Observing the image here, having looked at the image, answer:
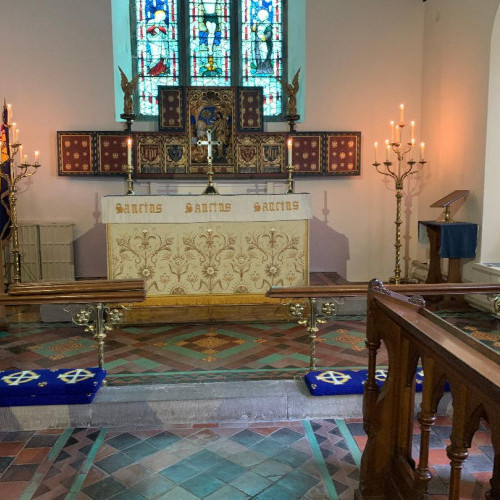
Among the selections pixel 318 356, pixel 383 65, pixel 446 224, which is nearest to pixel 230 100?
pixel 383 65

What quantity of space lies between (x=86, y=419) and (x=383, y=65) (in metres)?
6.64

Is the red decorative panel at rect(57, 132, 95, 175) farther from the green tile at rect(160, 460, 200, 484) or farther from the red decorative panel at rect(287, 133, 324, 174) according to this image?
the green tile at rect(160, 460, 200, 484)

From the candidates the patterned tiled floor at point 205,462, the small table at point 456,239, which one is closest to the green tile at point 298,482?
the patterned tiled floor at point 205,462

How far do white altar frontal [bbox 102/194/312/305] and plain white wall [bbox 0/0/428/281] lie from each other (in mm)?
2556

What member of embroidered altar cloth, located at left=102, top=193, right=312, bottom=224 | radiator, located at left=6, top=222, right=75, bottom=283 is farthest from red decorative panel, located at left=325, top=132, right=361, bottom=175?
radiator, located at left=6, top=222, right=75, bottom=283

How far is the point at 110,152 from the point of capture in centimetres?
746

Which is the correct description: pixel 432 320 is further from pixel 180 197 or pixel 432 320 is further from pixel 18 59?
pixel 18 59

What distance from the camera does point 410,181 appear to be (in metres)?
7.87

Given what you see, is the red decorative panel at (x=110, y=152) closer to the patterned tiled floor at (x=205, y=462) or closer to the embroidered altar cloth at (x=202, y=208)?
the embroidered altar cloth at (x=202, y=208)

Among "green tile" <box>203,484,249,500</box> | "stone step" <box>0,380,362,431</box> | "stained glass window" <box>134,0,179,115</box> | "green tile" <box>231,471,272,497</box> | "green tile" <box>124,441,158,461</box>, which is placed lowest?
"green tile" <box>124,441,158,461</box>

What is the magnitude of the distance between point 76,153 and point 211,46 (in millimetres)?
2693

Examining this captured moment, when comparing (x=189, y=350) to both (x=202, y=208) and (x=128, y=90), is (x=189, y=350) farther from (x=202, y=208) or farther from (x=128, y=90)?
(x=128, y=90)

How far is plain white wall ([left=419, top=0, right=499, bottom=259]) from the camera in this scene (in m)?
5.95

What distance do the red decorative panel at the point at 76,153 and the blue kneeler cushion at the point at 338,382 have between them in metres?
5.41
